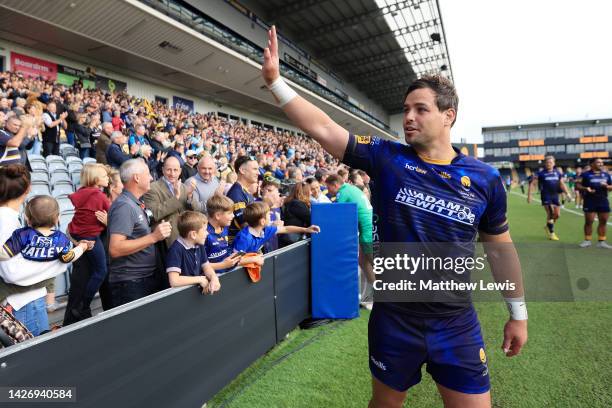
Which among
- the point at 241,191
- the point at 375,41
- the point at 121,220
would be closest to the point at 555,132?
the point at 375,41

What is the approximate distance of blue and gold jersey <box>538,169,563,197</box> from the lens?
9238 millimetres

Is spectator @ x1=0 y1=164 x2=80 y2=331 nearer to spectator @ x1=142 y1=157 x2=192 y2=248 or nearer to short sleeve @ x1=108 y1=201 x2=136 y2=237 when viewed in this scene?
short sleeve @ x1=108 y1=201 x2=136 y2=237

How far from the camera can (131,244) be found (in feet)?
9.02

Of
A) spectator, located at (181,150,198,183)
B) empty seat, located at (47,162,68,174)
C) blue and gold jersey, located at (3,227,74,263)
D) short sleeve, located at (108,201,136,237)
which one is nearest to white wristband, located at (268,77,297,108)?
short sleeve, located at (108,201,136,237)

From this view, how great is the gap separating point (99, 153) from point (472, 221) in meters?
7.25

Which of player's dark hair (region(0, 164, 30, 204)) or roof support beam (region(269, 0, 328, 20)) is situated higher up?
roof support beam (region(269, 0, 328, 20))

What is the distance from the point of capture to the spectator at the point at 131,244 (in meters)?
2.78

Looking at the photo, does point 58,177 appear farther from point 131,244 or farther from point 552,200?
point 552,200

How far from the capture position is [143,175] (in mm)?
3115

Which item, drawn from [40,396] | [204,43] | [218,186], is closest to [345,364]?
[40,396]

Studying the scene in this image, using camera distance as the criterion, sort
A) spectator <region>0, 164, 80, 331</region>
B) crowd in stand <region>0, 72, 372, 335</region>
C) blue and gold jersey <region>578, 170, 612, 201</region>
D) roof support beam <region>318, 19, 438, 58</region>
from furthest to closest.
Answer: roof support beam <region>318, 19, 438, 58</region> < blue and gold jersey <region>578, 170, 612, 201</region> < crowd in stand <region>0, 72, 372, 335</region> < spectator <region>0, 164, 80, 331</region>

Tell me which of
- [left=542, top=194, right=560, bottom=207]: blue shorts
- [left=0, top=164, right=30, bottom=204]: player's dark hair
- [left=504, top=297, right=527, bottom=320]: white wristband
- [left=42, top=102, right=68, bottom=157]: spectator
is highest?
[left=42, top=102, right=68, bottom=157]: spectator

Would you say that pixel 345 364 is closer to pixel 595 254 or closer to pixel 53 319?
pixel 53 319

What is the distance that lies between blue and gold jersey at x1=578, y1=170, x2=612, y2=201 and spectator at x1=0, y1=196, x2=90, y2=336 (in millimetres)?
9506
